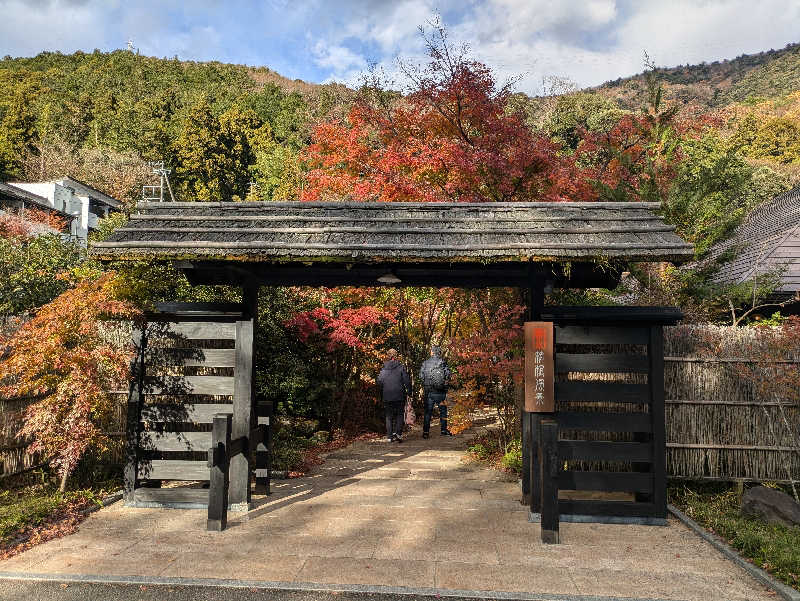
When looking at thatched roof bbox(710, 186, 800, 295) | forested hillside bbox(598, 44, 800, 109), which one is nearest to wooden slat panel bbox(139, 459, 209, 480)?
thatched roof bbox(710, 186, 800, 295)

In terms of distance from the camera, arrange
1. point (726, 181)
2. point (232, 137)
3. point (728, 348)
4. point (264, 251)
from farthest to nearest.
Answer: point (232, 137) < point (726, 181) < point (728, 348) < point (264, 251)

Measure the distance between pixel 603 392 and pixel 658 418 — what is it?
62 cm

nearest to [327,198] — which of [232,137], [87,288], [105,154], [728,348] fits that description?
[87,288]

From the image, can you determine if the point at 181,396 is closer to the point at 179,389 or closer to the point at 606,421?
the point at 179,389

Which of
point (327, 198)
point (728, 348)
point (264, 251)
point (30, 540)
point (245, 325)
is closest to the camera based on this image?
point (30, 540)

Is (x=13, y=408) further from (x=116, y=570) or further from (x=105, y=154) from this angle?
(x=105, y=154)

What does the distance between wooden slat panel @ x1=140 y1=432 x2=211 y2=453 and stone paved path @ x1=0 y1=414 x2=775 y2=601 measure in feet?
2.24

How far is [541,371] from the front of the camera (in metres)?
5.85

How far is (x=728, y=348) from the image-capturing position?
688cm

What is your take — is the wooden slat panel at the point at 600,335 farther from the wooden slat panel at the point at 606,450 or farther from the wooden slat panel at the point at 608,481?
the wooden slat panel at the point at 608,481

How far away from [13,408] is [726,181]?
41.0ft

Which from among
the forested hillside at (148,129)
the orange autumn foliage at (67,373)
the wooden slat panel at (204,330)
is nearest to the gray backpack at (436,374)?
the wooden slat panel at (204,330)

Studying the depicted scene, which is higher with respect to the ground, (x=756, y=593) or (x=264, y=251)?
(x=264, y=251)

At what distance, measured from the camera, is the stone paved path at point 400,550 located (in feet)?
14.3
